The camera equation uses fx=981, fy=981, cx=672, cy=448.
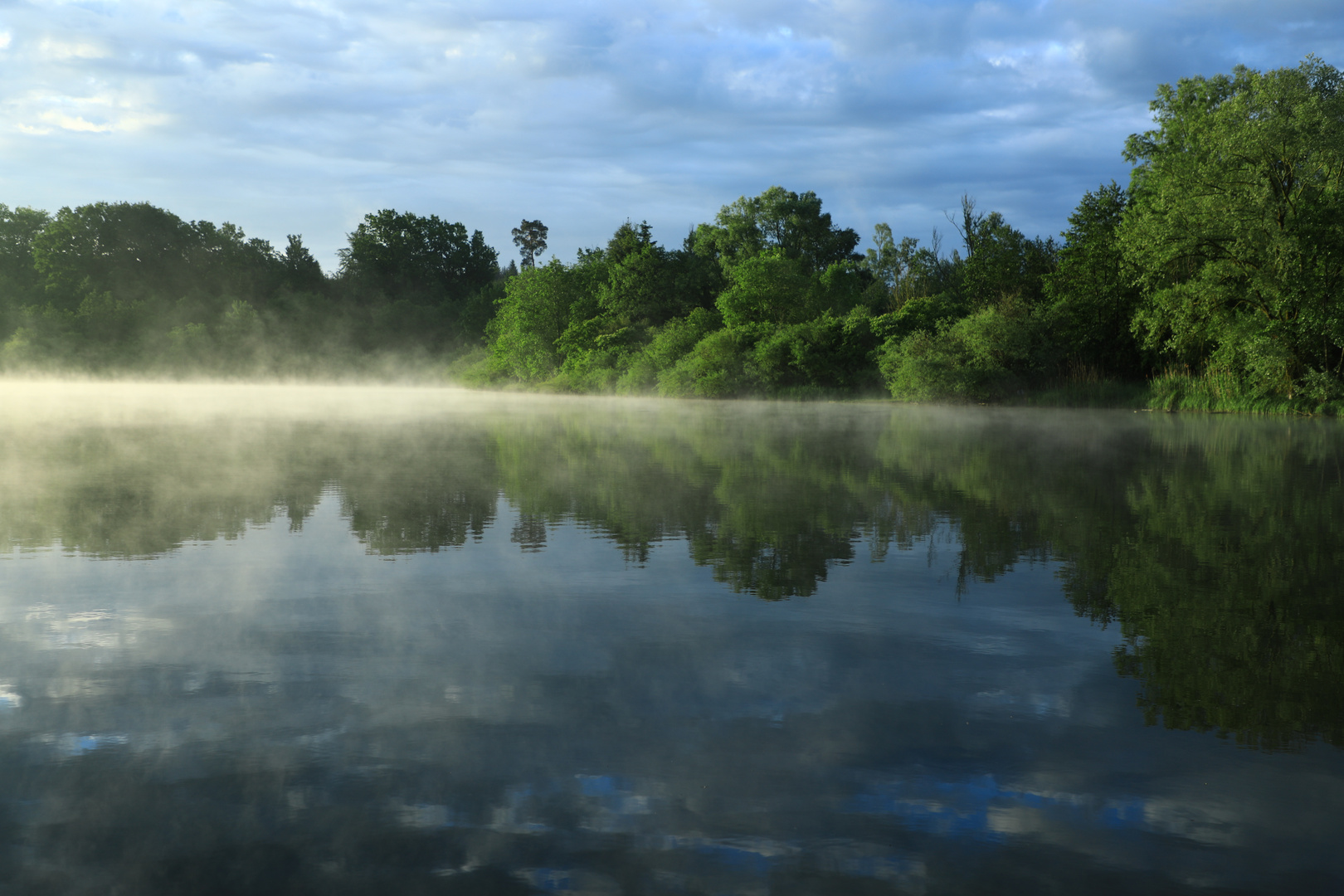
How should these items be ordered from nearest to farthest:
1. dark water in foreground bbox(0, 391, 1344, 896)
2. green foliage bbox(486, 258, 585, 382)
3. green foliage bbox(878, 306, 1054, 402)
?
dark water in foreground bbox(0, 391, 1344, 896) < green foliage bbox(878, 306, 1054, 402) < green foliage bbox(486, 258, 585, 382)

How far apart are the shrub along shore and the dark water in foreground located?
88.6ft

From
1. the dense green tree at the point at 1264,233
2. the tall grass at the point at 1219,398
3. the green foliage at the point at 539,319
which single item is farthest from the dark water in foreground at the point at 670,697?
the green foliage at the point at 539,319

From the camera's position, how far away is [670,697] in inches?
192

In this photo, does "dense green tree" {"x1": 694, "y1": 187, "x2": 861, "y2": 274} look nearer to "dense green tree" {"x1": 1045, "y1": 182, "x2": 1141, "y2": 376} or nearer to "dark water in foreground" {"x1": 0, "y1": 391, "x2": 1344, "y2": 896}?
"dense green tree" {"x1": 1045, "y1": 182, "x2": 1141, "y2": 376}

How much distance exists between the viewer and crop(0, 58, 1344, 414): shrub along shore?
34.1 m

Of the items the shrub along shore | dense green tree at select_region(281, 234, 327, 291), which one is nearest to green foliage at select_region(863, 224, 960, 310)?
the shrub along shore

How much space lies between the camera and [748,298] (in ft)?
185

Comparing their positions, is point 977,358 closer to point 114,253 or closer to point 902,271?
point 902,271

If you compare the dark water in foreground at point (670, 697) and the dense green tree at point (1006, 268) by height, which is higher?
the dense green tree at point (1006, 268)

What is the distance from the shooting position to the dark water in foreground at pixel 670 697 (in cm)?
337

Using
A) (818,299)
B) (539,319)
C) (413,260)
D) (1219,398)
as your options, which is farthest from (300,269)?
(1219,398)

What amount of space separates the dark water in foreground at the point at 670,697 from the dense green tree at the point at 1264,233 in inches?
1026

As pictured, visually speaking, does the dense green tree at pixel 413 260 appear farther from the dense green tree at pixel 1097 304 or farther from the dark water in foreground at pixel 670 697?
the dark water in foreground at pixel 670 697

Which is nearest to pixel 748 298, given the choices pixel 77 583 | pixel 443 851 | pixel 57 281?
pixel 77 583
